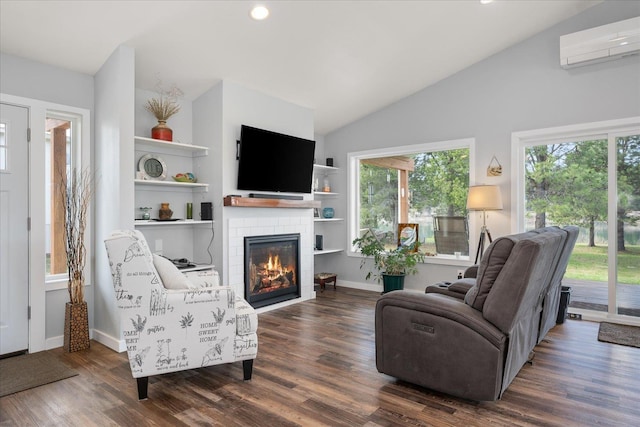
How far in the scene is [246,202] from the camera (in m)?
4.27

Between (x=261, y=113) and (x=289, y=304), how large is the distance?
7.75 feet

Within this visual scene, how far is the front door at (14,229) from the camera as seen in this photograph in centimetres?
324

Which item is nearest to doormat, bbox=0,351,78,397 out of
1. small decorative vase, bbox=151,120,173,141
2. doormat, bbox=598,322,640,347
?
small decorative vase, bbox=151,120,173,141

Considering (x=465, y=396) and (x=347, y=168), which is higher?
(x=347, y=168)

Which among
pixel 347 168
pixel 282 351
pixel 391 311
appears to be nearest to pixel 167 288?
pixel 282 351

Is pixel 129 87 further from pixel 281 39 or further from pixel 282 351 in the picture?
pixel 282 351

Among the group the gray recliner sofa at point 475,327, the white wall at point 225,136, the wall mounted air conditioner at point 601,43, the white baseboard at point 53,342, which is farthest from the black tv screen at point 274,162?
the wall mounted air conditioner at point 601,43

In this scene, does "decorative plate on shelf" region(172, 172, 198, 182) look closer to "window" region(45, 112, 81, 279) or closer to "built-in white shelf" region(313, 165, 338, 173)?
"window" region(45, 112, 81, 279)

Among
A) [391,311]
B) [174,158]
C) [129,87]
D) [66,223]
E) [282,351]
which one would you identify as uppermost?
[129,87]

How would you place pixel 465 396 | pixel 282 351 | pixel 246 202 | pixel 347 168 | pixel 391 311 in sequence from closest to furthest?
pixel 465 396
pixel 391 311
pixel 282 351
pixel 246 202
pixel 347 168

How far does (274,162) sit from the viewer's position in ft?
15.3

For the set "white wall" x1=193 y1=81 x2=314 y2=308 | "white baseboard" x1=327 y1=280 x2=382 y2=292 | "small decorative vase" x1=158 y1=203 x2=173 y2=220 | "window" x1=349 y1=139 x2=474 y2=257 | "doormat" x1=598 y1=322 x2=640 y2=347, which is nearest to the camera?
"doormat" x1=598 y1=322 x2=640 y2=347

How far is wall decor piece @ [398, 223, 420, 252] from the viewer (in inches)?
217

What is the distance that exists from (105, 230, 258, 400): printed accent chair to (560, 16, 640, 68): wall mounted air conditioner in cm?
414
